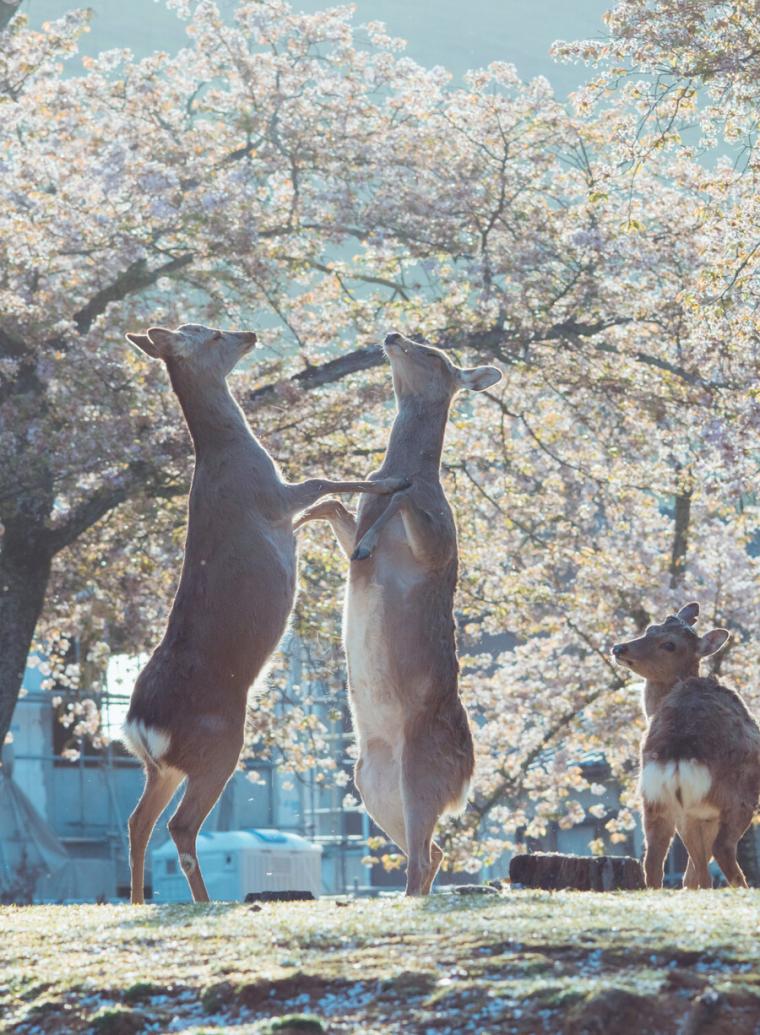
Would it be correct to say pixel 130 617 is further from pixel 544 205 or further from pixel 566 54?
pixel 566 54

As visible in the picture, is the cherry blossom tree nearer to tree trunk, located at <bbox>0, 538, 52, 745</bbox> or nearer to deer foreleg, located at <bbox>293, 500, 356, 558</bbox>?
tree trunk, located at <bbox>0, 538, 52, 745</bbox>

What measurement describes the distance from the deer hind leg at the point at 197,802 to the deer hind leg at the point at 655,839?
2.29 meters

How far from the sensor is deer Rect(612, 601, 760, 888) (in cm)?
841

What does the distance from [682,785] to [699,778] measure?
0.09m

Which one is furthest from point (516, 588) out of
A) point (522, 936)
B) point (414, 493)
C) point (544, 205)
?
point (522, 936)

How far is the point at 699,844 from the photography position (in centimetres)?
865

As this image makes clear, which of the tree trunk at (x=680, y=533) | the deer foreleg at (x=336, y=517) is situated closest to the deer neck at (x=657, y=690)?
the deer foreleg at (x=336, y=517)

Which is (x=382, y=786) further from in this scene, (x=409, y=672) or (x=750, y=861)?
(x=750, y=861)

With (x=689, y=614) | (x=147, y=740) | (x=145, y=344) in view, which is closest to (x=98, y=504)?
(x=145, y=344)

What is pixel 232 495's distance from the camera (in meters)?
8.26

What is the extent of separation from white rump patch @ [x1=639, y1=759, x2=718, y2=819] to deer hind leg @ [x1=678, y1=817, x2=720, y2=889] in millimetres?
120

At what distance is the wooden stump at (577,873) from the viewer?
800cm

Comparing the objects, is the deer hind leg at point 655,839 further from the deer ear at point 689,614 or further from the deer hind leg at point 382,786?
the deer ear at point 689,614

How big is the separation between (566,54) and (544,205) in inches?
204
